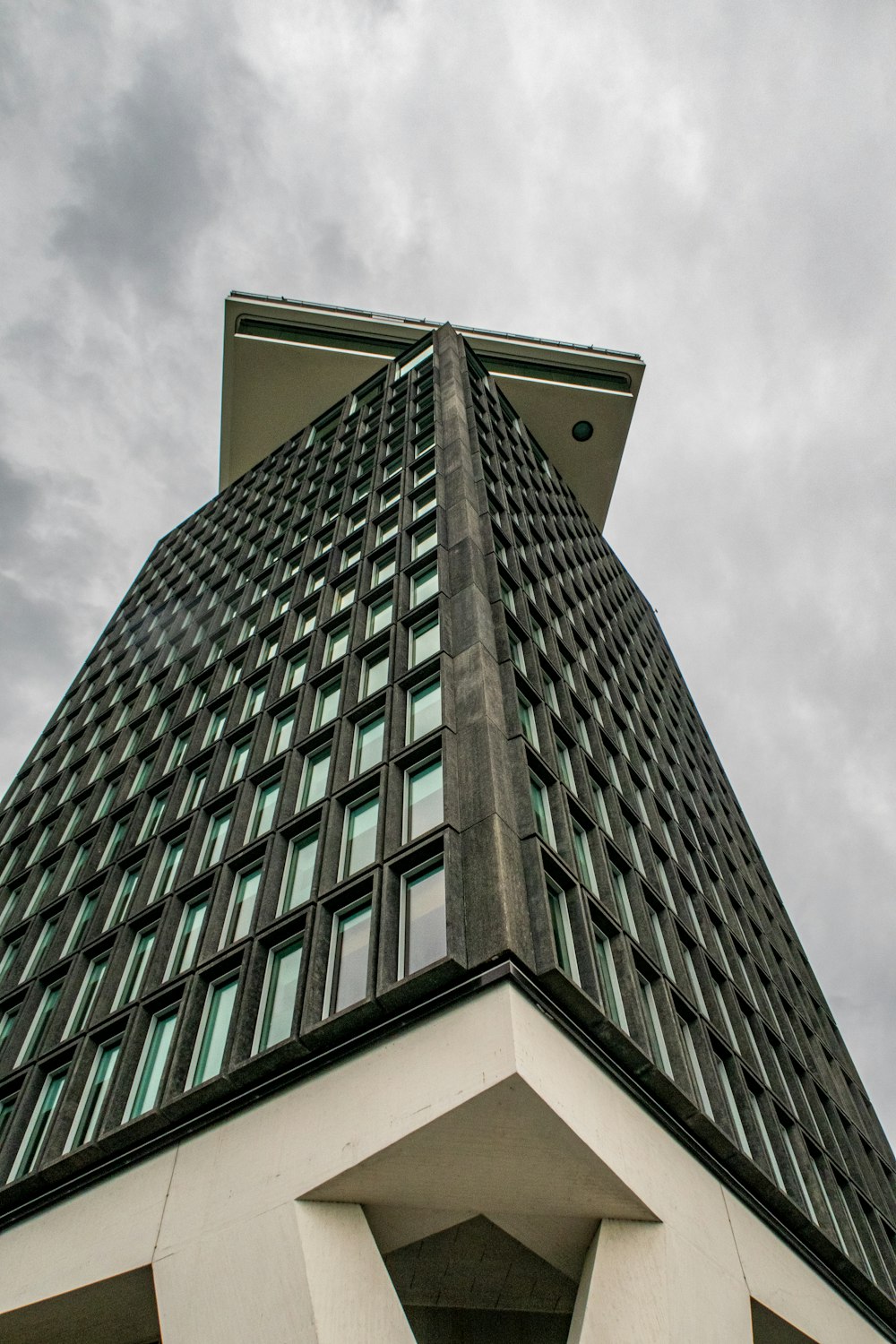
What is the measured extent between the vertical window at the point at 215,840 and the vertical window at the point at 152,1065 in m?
3.53

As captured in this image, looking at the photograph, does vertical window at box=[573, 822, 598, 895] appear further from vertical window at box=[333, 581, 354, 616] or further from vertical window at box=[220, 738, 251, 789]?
vertical window at box=[333, 581, 354, 616]

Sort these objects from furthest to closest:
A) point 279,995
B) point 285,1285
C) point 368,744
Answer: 1. point 368,744
2. point 279,995
3. point 285,1285

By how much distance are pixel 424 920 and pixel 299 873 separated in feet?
14.1

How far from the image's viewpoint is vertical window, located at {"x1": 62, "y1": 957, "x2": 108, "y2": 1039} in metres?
19.1

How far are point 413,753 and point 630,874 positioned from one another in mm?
5716

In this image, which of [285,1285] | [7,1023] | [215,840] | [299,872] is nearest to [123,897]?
[215,840]

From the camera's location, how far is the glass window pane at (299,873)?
17.2 m

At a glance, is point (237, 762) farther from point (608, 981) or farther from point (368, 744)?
point (608, 981)

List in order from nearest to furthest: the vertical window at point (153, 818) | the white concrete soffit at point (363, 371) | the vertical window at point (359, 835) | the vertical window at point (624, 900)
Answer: the vertical window at point (359, 835), the vertical window at point (624, 900), the vertical window at point (153, 818), the white concrete soffit at point (363, 371)

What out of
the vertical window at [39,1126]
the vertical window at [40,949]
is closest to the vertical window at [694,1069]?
the vertical window at [39,1126]

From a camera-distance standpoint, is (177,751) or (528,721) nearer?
(528,721)

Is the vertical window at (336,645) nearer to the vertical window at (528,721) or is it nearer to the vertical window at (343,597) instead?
the vertical window at (343,597)

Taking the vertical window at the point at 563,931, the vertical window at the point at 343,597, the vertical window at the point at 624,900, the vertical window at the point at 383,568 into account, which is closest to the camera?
the vertical window at the point at 563,931

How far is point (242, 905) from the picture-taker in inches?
726
